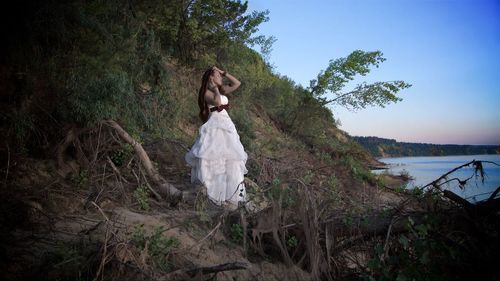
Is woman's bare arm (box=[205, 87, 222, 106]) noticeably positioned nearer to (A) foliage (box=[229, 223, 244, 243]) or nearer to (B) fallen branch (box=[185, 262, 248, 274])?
(A) foliage (box=[229, 223, 244, 243])

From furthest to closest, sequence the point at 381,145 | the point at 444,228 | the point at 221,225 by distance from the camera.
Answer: the point at 381,145 → the point at 221,225 → the point at 444,228

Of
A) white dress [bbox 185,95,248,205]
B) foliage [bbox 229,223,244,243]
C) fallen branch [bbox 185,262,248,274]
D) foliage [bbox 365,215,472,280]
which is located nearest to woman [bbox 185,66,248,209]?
white dress [bbox 185,95,248,205]

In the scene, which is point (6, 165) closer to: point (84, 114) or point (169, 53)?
point (84, 114)

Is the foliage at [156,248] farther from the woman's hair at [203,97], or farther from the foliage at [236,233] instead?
the woman's hair at [203,97]

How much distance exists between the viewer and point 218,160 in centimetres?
467

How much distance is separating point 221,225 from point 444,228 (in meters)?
2.08

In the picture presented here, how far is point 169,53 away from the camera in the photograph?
8711mm

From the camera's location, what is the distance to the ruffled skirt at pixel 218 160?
460cm

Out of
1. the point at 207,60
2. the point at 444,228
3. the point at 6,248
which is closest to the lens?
the point at 444,228

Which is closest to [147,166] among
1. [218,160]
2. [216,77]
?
[218,160]

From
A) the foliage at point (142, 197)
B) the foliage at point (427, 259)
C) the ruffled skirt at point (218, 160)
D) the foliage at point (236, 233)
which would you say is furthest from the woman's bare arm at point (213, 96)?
the foliage at point (427, 259)

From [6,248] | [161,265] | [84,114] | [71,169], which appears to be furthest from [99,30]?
[161,265]

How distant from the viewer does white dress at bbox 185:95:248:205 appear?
460 cm

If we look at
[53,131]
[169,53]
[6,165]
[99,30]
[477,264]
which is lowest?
[477,264]
